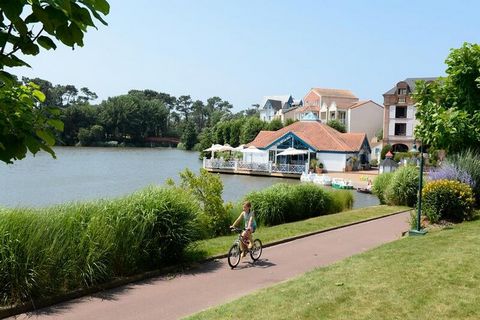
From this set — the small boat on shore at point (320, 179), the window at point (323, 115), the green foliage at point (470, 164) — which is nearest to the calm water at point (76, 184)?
the small boat on shore at point (320, 179)

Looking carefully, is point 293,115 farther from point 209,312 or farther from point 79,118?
point 209,312

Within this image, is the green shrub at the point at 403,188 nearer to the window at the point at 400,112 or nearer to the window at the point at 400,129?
Result: the window at the point at 400,129

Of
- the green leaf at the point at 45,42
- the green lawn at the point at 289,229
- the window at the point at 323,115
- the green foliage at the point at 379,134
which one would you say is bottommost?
the green lawn at the point at 289,229

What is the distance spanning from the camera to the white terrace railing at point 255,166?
53.7m

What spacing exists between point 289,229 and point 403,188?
9423 mm

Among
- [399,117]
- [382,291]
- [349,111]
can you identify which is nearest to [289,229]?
[382,291]

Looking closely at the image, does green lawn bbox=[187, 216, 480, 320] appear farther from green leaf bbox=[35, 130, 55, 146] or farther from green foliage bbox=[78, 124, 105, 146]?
green foliage bbox=[78, 124, 105, 146]

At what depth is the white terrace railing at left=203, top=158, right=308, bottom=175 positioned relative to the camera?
53.7 m

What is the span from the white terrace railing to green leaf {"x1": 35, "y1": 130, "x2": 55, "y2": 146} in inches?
2008

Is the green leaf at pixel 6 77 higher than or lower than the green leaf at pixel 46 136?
higher

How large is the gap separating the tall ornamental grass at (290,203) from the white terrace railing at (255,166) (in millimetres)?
31799

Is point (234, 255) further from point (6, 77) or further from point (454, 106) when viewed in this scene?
point (454, 106)

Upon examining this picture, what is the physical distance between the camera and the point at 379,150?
69.8m

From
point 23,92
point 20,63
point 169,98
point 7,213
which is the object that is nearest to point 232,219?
point 7,213
